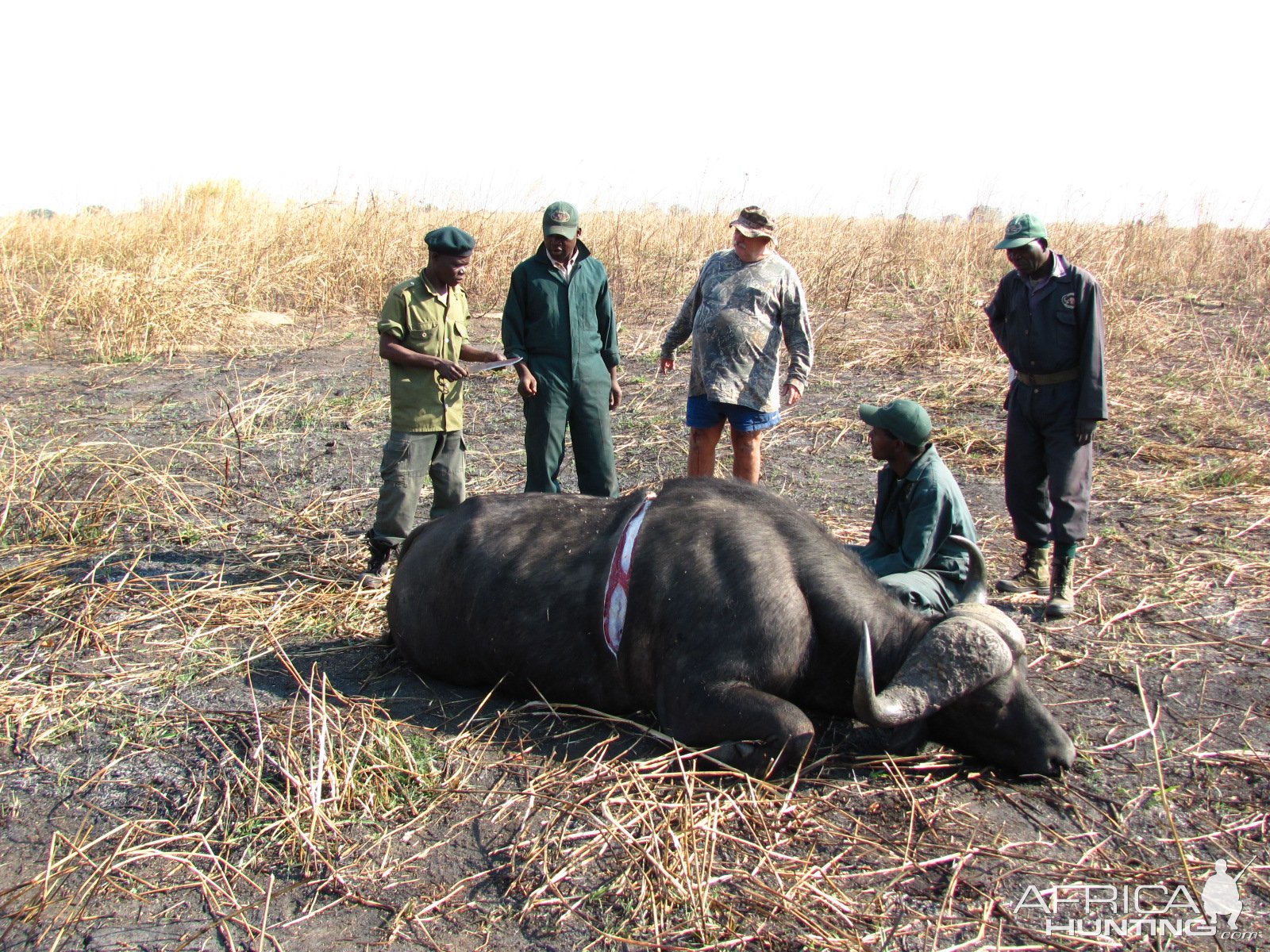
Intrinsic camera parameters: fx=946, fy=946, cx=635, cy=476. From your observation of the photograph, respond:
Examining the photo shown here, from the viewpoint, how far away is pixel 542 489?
19.0 feet

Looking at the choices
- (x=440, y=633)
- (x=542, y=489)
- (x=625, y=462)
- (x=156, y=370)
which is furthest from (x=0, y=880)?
(x=156, y=370)

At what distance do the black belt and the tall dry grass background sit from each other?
5633mm

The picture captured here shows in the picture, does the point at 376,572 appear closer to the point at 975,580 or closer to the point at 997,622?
the point at 975,580

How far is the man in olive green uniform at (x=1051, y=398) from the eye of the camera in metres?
5.21

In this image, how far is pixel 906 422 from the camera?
4367 mm

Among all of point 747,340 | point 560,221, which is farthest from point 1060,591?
point 560,221

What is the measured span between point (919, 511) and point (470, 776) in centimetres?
236

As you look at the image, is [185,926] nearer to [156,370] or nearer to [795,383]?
[795,383]

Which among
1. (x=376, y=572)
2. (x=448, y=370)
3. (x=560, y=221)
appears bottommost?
(x=376, y=572)

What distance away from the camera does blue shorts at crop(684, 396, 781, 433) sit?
5992 mm

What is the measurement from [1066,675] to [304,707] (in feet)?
11.4

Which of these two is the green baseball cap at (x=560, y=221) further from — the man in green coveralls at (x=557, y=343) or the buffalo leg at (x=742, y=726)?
the buffalo leg at (x=742, y=726)

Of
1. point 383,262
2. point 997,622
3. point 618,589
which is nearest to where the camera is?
point 997,622

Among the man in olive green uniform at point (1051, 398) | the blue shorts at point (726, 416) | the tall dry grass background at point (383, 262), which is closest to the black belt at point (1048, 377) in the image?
the man in olive green uniform at point (1051, 398)
